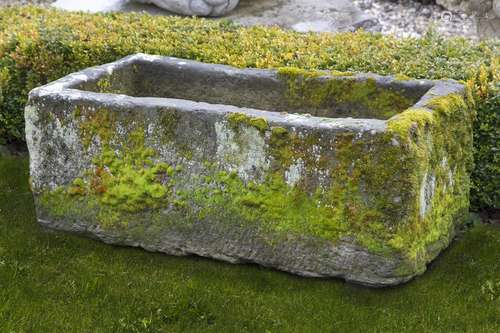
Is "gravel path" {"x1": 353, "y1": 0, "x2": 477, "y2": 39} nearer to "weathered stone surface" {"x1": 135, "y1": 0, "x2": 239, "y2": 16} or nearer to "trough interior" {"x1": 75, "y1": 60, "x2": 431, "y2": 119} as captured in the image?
"weathered stone surface" {"x1": 135, "y1": 0, "x2": 239, "y2": 16}

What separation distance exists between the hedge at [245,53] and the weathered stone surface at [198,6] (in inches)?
116

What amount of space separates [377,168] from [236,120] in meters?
0.92

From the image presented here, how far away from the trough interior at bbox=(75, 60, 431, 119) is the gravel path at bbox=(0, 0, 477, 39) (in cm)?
526

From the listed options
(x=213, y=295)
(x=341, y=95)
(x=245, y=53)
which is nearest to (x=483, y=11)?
(x=245, y=53)

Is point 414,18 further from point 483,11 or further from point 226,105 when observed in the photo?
point 226,105

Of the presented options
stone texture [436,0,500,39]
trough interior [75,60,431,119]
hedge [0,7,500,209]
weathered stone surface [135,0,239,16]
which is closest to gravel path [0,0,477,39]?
stone texture [436,0,500,39]

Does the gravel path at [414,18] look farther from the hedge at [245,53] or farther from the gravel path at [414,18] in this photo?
the hedge at [245,53]

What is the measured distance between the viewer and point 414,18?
1136 cm

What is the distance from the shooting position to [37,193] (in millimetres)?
5113

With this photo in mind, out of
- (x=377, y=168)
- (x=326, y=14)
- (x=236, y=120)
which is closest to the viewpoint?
(x=377, y=168)

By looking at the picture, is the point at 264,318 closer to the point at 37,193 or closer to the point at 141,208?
the point at 141,208

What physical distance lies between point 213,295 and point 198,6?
6743 mm

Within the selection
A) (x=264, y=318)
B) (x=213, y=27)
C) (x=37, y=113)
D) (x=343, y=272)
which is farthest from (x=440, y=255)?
(x=213, y=27)

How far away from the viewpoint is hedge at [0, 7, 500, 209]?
17.3 feet
